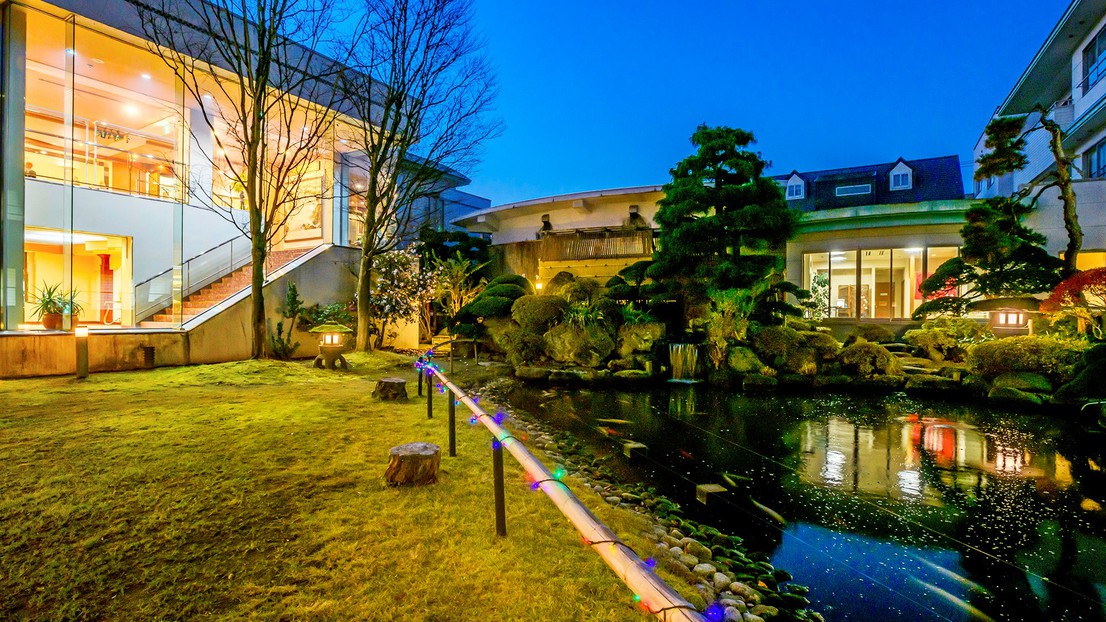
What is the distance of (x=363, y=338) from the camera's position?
12141mm

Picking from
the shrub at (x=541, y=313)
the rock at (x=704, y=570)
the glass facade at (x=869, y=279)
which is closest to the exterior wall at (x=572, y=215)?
the glass facade at (x=869, y=279)

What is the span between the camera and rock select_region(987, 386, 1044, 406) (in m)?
7.92

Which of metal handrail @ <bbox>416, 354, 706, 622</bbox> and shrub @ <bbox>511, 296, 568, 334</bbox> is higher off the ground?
shrub @ <bbox>511, 296, 568, 334</bbox>

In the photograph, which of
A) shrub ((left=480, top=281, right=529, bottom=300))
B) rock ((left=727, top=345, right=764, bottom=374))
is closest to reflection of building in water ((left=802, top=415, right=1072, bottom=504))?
rock ((left=727, top=345, right=764, bottom=374))

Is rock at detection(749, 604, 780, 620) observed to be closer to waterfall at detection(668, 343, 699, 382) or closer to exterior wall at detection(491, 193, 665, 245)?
waterfall at detection(668, 343, 699, 382)

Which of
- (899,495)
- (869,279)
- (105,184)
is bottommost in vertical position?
(899,495)

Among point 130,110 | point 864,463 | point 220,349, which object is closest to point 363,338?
point 220,349

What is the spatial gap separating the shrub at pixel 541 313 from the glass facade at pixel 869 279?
9.60m

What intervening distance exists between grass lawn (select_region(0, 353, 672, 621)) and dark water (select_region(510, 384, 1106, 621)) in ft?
4.66

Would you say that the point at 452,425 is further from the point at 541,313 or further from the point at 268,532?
the point at 541,313

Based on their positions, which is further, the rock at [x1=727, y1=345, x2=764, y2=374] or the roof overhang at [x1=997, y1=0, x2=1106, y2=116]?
the roof overhang at [x1=997, y1=0, x2=1106, y2=116]

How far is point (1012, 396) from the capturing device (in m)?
8.20

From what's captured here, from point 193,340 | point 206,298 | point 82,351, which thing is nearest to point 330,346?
point 193,340

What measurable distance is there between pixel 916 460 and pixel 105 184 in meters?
16.9
